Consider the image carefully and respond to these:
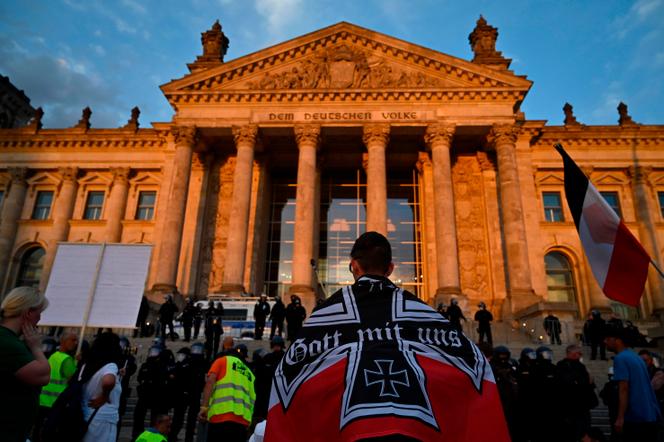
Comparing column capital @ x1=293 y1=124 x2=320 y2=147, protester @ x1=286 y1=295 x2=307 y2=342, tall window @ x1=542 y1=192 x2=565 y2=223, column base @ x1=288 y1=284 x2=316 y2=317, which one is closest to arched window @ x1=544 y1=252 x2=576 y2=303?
tall window @ x1=542 y1=192 x2=565 y2=223

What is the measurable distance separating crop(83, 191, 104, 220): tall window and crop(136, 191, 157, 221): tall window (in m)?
2.79

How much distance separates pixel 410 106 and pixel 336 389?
1019 inches

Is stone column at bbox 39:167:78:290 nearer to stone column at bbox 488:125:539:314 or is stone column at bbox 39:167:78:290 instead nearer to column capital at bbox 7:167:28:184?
column capital at bbox 7:167:28:184

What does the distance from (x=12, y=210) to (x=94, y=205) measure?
557 centimetres

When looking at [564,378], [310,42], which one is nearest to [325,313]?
[564,378]

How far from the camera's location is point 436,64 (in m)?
27.0

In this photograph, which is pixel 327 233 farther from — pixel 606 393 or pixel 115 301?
pixel 606 393

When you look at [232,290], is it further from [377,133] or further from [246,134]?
[377,133]

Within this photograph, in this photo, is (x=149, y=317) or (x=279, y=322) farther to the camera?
(x=149, y=317)

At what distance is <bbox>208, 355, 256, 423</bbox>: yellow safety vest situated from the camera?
6.02m

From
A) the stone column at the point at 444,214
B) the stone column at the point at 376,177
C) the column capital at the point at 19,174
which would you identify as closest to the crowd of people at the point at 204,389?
the stone column at the point at 444,214

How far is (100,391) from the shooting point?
473 centimetres

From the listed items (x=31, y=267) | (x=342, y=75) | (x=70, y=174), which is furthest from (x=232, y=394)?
(x=31, y=267)

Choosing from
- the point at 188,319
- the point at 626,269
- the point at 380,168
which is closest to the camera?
the point at 626,269
